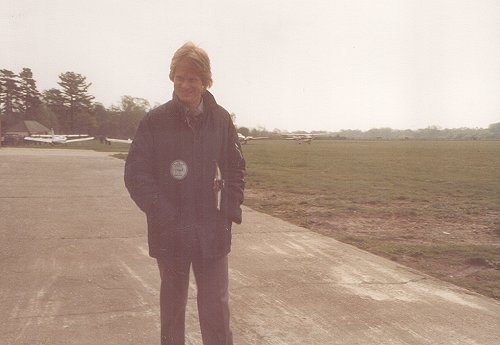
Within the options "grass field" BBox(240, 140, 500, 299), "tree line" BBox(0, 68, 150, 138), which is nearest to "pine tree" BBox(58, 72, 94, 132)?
"tree line" BBox(0, 68, 150, 138)

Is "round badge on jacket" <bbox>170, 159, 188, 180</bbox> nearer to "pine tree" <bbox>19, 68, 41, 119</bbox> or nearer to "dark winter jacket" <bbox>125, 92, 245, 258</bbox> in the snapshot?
"dark winter jacket" <bbox>125, 92, 245, 258</bbox>

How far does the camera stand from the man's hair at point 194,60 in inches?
102

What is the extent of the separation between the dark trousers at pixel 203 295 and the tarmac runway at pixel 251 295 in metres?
0.59

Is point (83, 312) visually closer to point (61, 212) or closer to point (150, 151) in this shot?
point (150, 151)

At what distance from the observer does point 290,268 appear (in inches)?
204

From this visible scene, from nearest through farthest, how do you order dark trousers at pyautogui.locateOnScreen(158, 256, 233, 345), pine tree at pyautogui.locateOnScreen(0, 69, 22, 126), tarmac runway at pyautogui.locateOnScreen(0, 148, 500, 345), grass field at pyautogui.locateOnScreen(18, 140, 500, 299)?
dark trousers at pyautogui.locateOnScreen(158, 256, 233, 345) < tarmac runway at pyautogui.locateOnScreen(0, 148, 500, 345) < grass field at pyautogui.locateOnScreen(18, 140, 500, 299) < pine tree at pyautogui.locateOnScreen(0, 69, 22, 126)

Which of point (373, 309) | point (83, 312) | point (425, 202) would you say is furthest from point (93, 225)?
point (425, 202)

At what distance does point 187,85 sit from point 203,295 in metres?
1.16

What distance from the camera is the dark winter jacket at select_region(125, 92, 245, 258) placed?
100.0 inches

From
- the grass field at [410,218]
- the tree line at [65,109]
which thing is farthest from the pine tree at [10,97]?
the grass field at [410,218]

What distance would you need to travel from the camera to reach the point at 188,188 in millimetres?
2580

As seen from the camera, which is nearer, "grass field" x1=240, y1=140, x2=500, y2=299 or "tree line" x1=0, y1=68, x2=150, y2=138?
"grass field" x1=240, y1=140, x2=500, y2=299

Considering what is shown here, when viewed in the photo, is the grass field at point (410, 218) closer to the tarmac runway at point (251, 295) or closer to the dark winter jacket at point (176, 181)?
the tarmac runway at point (251, 295)

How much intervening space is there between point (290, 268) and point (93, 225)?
3371mm
